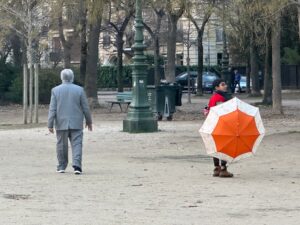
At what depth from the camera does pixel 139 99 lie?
23750mm

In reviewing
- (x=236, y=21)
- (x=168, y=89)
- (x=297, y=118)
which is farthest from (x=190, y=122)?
(x=236, y=21)

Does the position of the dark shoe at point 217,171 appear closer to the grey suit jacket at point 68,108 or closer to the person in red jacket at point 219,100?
the person in red jacket at point 219,100

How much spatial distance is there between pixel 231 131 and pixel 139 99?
10.3 m

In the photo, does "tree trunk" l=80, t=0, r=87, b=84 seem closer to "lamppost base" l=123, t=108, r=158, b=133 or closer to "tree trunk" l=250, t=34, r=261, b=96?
"lamppost base" l=123, t=108, r=158, b=133

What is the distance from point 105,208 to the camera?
10.8 metres

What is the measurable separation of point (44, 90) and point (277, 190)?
31860 millimetres

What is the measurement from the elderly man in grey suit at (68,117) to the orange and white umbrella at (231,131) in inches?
86.2

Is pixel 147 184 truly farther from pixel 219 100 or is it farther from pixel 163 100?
pixel 163 100

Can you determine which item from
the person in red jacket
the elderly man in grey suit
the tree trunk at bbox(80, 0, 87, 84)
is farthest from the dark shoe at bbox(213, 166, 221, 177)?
the tree trunk at bbox(80, 0, 87, 84)

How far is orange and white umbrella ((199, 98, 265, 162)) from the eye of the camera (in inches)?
536

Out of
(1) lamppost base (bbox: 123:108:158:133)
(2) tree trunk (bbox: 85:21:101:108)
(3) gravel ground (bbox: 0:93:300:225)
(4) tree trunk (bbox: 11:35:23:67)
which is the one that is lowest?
(3) gravel ground (bbox: 0:93:300:225)

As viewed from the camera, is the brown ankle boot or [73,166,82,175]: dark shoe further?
[73,166,82,175]: dark shoe

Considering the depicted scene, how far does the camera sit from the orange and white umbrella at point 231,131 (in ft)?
44.7

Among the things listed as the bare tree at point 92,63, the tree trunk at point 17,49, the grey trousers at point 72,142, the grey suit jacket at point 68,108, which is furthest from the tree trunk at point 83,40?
the grey trousers at point 72,142
